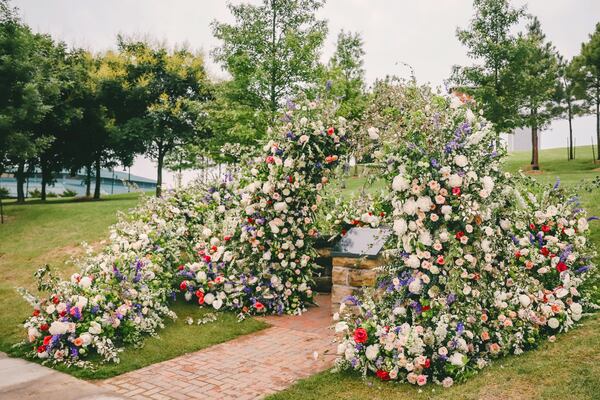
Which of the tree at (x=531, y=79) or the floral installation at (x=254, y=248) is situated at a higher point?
the tree at (x=531, y=79)

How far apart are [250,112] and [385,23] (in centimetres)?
1176

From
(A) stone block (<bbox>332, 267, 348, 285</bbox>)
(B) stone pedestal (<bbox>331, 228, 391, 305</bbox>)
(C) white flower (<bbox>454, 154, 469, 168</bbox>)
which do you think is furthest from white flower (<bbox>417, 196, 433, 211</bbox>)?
(A) stone block (<bbox>332, 267, 348, 285</bbox>)

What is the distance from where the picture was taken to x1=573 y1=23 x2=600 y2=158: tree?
108 ft

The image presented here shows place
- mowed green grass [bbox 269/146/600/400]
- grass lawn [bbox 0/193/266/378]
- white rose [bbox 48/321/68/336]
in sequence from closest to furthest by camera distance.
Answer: mowed green grass [bbox 269/146/600/400]
white rose [bbox 48/321/68/336]
grass lawn [bbox 0/193/266/378]

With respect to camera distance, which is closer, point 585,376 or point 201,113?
point 585,376

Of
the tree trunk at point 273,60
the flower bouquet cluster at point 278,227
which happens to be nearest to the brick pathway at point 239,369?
the flower bouquet cluster at point 278,227

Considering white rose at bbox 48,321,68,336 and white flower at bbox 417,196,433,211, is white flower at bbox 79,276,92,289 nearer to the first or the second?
white rose at bbox 48,321,68,336

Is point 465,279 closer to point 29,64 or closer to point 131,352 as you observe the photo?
point 131,352

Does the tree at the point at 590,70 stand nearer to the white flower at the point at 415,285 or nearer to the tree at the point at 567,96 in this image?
the tree at the point at 567,96

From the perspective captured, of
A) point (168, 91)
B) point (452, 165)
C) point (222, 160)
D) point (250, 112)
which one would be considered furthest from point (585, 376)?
point (168, 91)

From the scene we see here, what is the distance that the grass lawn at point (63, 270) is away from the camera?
6.04 m

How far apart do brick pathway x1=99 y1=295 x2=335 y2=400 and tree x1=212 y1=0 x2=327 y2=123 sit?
13182mm

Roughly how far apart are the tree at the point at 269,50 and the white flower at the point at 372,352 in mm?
14489

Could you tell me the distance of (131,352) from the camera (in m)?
5.95
